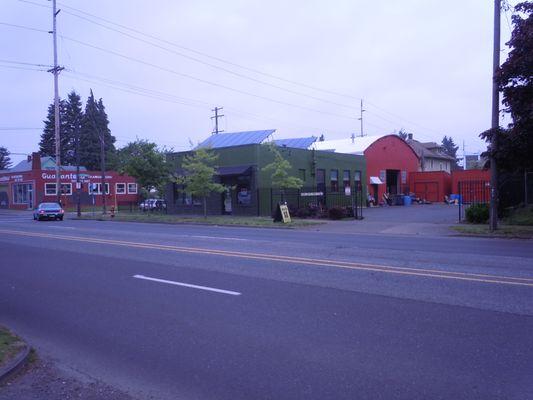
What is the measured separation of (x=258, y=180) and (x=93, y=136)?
64.1 m

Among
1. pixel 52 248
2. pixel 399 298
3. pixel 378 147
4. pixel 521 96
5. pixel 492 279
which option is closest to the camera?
pixel 399 298

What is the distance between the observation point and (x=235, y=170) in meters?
33.5

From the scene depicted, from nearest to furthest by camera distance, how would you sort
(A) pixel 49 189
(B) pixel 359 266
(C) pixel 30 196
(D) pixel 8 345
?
(D) pixel 8 345, (B) pixel 359 266, (A) pixel 49 189, (C) pixel 30 196

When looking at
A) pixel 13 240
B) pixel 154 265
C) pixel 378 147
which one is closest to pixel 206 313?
pixel 154 265

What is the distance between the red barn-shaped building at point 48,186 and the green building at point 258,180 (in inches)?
745

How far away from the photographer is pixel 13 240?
18.9 metres

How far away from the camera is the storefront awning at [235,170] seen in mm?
33031

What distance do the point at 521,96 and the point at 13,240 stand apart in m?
19.2

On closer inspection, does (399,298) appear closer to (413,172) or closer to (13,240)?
(13,240)

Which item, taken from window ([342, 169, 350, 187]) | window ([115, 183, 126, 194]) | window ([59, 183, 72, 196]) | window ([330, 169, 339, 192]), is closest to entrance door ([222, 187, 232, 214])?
window ([330, 169, 339, 192])

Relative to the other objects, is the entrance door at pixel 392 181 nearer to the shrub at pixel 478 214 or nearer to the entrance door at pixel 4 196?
the shrub at pixel 478 214

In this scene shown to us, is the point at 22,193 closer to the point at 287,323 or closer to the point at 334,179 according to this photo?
the point at 334,179

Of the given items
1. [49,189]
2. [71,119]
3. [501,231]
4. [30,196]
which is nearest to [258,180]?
[501,231]

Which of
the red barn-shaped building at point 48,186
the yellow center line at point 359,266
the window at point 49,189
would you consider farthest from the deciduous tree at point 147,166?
the window at point 49,189
